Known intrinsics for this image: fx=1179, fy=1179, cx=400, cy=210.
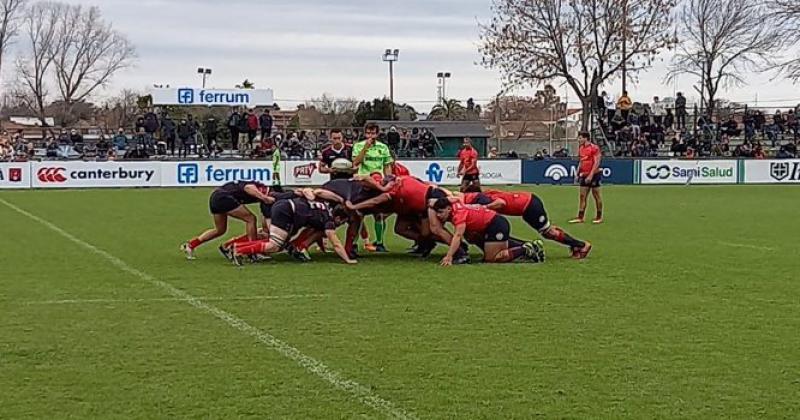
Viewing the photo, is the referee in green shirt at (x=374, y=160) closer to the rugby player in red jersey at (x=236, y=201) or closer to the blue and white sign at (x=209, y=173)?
the rugby player in red jersey at (x=236, y=201)

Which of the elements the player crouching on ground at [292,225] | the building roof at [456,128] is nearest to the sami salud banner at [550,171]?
the building roof at [456,128]

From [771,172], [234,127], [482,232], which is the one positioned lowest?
[771,172]

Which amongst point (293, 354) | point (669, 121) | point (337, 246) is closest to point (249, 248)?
point (337, 246)

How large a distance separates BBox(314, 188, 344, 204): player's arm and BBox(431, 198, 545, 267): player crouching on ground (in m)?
1.25

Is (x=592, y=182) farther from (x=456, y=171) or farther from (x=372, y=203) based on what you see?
(x=456, y=171)

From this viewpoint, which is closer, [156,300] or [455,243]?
[156,300]

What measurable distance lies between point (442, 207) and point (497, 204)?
31.9 inches

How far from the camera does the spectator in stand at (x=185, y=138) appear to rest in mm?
41781

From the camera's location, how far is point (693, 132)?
48.1 m

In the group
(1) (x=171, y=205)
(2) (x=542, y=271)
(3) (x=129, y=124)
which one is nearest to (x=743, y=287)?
(2) (x=542, y=271)

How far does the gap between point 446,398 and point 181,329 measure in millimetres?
3293

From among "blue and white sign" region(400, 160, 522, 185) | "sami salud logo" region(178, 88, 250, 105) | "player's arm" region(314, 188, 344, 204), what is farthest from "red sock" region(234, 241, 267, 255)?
"sami salud logo" region(178, 88, 250, 105)

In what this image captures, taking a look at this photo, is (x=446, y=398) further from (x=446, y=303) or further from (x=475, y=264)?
(x=475, y=264)

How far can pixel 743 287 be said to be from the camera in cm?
1241
